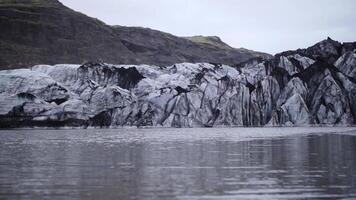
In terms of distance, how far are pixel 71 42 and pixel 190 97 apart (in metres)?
79.2

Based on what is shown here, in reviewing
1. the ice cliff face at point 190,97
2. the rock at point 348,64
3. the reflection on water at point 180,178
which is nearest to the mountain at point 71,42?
the ice cliff face at point 190,97

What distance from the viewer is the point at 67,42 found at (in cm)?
15462

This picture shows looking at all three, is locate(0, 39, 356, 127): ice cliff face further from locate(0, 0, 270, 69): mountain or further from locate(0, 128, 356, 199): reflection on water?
locate(0, 128, 356, 199): reflection on water

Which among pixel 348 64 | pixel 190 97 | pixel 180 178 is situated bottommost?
pixel 180 178

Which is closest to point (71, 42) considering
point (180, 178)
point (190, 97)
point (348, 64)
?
point (190, 97)

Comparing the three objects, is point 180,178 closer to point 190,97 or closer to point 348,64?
point 190,97

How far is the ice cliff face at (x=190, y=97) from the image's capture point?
82.8m

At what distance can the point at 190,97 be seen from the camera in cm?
8775

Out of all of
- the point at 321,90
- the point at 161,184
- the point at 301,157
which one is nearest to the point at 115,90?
the point at 321,90

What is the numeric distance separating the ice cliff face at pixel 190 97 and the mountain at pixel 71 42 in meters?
42.0

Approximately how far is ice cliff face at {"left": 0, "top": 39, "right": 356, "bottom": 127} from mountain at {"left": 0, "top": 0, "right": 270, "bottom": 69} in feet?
138

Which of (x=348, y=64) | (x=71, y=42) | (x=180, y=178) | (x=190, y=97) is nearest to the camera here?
(x=180, y=178)

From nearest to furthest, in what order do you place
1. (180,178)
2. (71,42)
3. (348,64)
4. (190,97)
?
(180,178), (190,97), (348,64), (71,42)

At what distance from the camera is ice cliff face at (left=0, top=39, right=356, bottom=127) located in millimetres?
82750
